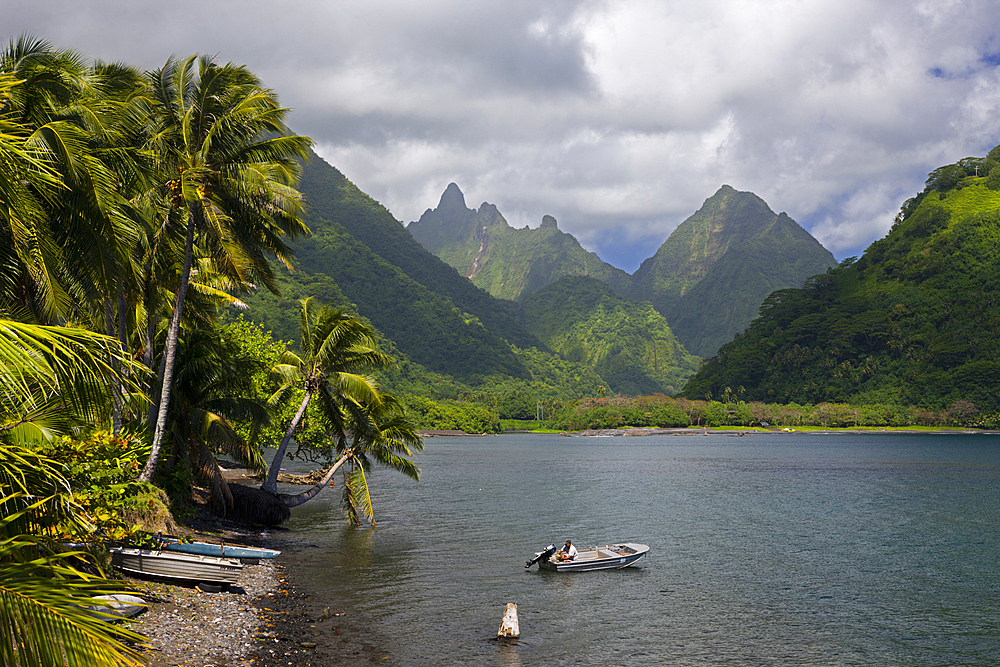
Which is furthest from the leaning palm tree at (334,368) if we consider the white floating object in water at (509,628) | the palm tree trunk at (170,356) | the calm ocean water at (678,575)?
the white floating object in water at (509,628)

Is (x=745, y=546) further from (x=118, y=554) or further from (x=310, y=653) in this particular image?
(x=118, y=554)

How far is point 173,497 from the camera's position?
1288 inches

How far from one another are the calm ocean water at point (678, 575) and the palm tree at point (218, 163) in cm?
1373

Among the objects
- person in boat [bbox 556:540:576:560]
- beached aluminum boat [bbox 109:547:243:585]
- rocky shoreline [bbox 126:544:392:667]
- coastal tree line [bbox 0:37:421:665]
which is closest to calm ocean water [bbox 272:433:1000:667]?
person in boat [bbox 556:540:576:560]

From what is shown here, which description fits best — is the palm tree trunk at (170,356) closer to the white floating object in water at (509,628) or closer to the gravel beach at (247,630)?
the gravel beach at (247,630)

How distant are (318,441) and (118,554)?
27.5 meters

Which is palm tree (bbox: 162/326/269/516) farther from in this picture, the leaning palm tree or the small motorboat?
the small motorboat

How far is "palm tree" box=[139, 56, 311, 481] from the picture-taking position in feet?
87.6

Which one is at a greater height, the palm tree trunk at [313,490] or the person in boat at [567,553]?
the palm tree trunk at [313,490]

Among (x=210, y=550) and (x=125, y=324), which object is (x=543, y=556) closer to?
(x=210, y=550)

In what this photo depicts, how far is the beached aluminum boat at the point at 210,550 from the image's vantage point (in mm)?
24391

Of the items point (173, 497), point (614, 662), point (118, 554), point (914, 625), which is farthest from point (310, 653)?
point (914, 625)

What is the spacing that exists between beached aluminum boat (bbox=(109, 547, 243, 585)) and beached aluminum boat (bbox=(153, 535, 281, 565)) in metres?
0.60

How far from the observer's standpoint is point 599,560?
119 feet
